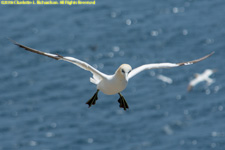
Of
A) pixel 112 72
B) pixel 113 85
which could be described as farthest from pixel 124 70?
pixel 112 72

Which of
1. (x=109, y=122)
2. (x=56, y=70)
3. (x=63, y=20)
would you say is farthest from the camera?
(x=63, y=20)

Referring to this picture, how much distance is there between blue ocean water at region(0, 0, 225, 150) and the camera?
2205 inches

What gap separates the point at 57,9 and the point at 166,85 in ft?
58.4

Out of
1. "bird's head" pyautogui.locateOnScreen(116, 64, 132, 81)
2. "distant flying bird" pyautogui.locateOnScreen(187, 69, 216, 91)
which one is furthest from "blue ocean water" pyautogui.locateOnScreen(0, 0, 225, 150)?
"bird's head" pyautogui.locateOnScreen(116, 64, 132, 81)

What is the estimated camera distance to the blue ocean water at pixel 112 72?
5600cm

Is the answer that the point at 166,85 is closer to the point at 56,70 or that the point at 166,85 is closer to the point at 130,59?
the point at 130,59

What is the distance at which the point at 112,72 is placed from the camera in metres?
54.8

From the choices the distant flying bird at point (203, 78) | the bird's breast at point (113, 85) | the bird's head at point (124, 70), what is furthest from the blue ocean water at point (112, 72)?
the bird's head at point (124, 70)

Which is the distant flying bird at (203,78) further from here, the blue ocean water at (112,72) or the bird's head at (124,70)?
the bird's head at (124,70)

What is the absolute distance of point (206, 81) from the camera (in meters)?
59.1

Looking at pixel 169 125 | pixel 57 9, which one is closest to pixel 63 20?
pixel 57 9

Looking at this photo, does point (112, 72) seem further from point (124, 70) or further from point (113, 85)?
point (124, 70)

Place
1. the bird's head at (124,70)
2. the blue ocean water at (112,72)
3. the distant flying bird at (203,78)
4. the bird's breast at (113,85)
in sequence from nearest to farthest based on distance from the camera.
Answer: the bird's head at (124,70) < the bird's breast at (113,85) < the distant flying bird at (203,78) < the blue ocean water at (112,72)

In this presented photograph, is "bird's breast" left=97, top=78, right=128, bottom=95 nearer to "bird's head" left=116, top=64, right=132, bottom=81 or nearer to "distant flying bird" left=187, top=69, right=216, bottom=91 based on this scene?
"bird's head" left=116, top=64, right=132, bottom=81
